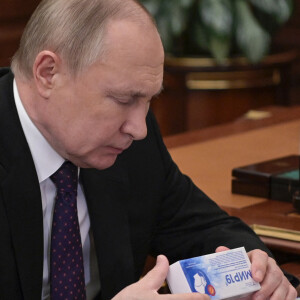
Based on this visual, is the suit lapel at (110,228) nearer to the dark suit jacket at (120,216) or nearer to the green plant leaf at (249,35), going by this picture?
the dark suit jacket at (120,216)

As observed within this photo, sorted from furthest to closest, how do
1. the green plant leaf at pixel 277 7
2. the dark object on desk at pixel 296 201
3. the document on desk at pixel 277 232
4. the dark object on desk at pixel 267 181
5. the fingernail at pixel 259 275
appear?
the green plant leaf at pixel 277 7 < the dark object on desk at pixel 267 181 < the dark object on desk at pixel 296 201 < the document on desk at pixel 277 232 < the fingernail at pixel 259 275

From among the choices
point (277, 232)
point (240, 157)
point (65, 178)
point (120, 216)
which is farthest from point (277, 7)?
point (65, 178)

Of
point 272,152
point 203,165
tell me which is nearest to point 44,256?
point 203,165

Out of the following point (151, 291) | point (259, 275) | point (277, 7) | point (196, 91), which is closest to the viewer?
point (151, 291)

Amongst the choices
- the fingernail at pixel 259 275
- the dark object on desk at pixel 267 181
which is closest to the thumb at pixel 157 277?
the fingernail at pixel 259 275

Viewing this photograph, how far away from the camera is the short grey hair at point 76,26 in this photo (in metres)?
2.00

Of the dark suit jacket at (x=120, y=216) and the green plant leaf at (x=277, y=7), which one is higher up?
the green plant leaf at (x=277, y=7)

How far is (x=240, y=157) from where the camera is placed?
Result: 11.3 ft

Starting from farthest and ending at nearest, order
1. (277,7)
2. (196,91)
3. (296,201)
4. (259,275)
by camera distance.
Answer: (196,91), (277,7), (296,201), (259,275)

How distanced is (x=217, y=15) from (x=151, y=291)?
4457 millimetres

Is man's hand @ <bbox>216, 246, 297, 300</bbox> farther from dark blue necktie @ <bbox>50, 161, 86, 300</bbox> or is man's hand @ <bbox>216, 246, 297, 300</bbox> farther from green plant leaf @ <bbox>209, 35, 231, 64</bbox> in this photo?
green plant leaf @ <bbox>209, 35, 231, 64</bbox>

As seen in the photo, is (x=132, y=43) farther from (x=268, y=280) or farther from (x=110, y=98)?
(x=268, y=280)

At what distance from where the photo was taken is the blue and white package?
185 centimetres

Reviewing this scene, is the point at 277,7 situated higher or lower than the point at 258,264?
higher
